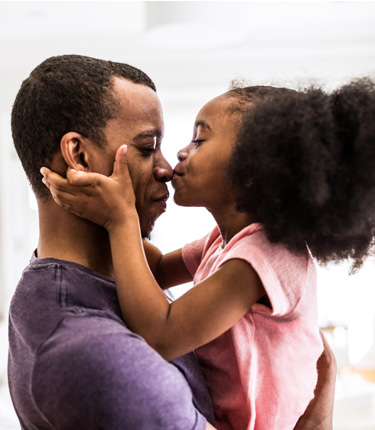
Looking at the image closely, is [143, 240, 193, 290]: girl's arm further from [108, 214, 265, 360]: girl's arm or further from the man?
[108, 214, 265, 360]: girl's arm

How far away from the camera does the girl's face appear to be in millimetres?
1099

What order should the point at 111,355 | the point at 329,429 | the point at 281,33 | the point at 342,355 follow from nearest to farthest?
the point at 111,355
the point at 329,429
the point at 342,355
the point at 281,33

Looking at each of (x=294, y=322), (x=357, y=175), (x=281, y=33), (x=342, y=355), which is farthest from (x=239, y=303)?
(x=281, y=33)

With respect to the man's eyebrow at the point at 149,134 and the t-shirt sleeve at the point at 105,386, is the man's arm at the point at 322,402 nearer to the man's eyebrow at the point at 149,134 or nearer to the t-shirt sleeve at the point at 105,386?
the t-shirt sleeve at the point at 105,386

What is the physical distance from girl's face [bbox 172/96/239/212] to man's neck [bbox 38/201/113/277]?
0.18 meters

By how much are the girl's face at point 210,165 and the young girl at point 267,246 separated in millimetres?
19

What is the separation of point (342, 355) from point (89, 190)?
11.7 feet

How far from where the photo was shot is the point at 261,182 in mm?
933

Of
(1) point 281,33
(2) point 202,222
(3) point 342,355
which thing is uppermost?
(1) point 281,33

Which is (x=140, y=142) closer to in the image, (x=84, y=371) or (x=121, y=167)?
(x=121, y=167)

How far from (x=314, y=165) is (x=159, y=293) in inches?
12.0

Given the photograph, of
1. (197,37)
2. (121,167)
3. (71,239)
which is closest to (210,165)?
(121,167)

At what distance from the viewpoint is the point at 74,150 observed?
987 mm

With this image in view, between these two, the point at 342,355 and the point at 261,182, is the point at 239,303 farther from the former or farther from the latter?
the point at 342,355
